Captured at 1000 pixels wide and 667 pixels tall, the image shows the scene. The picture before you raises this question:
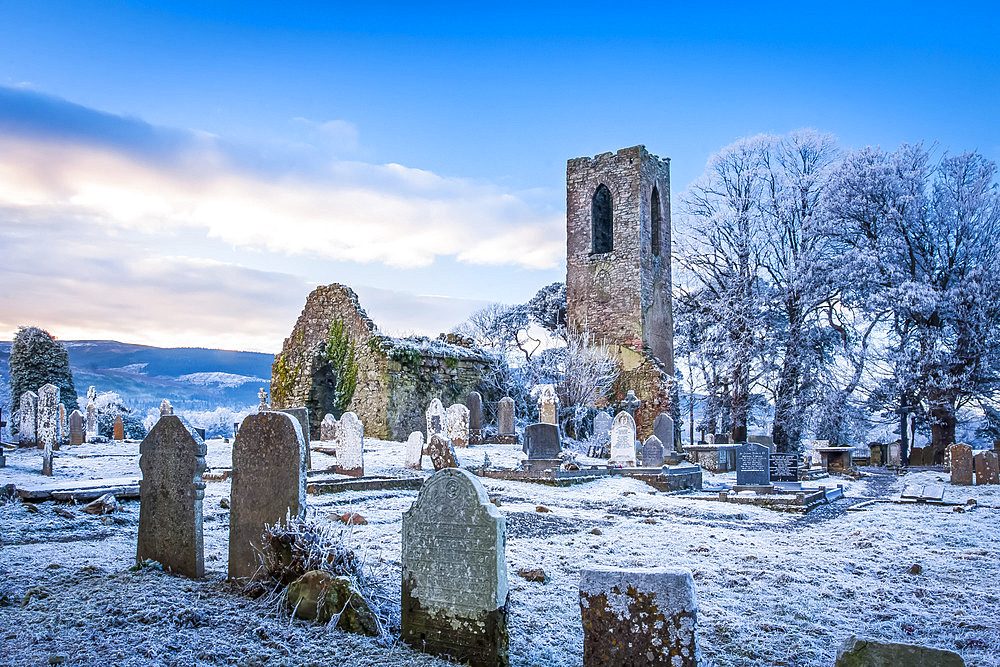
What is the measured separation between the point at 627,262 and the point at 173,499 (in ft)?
81.1

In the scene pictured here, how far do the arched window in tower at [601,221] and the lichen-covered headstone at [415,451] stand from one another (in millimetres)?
17336

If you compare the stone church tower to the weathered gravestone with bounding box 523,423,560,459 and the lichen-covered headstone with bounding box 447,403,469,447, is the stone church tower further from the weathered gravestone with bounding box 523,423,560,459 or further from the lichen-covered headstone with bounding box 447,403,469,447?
the weathered gravestone with bounding box 523,423,560,459

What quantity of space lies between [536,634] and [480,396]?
18993 millimetres

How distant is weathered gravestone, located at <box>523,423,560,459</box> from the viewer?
1509cm

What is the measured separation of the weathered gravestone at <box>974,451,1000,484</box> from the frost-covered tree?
25866 mm

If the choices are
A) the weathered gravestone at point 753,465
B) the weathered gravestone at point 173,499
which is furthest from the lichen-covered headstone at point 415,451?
the weathered gravestone at point 173,499

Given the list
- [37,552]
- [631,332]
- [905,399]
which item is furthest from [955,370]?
[37,552]

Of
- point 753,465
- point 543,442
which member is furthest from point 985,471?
point 543,442

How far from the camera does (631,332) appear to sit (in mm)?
28062

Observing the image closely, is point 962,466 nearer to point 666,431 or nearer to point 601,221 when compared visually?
point 666,431

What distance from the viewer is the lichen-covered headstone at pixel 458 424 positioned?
19.1 metres

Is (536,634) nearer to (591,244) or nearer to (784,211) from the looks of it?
(784,211)

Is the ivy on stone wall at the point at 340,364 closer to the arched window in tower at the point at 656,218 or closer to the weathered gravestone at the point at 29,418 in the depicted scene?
the weathered gravestone at the point at 29,418

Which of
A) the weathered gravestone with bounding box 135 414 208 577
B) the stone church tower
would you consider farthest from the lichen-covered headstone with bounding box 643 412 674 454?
the weathered gravestone with bounding box 135 414 208 577
